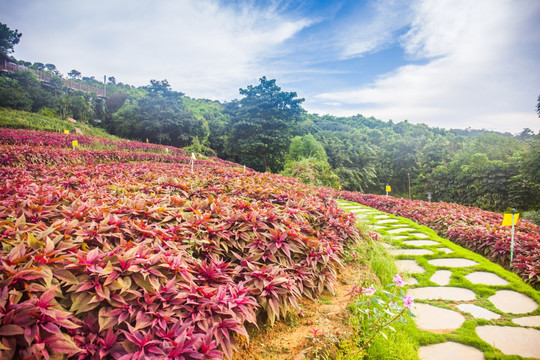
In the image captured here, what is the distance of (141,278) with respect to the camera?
105 cm

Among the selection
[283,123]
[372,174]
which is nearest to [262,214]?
[283,123]

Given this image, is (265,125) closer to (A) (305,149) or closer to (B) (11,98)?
(A) (305,149)

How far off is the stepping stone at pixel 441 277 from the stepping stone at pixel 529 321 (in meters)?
0.63

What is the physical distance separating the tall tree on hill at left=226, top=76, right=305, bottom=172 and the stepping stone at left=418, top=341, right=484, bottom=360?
1399 centimetres

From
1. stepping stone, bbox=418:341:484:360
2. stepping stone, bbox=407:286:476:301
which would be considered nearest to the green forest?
stepping stone, bbox=407:286:476:301

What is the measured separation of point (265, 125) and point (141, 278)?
15455 mm

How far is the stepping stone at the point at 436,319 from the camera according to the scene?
6.47ft

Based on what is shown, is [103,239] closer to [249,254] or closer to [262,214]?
[249,254]

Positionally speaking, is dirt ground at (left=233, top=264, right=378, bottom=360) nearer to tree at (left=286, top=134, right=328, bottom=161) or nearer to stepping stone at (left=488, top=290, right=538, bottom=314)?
stepping stone at (left=488, top=290, right=538, bottom=314)

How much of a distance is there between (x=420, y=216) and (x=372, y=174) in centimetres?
1176

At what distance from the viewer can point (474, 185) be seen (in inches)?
512

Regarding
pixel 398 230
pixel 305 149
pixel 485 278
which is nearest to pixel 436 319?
pixel 485 278

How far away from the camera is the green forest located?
12.2 meters

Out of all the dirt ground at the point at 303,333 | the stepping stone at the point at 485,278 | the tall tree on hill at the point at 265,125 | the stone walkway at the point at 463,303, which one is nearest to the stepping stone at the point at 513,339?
the stone walkway at the point at 463,303
